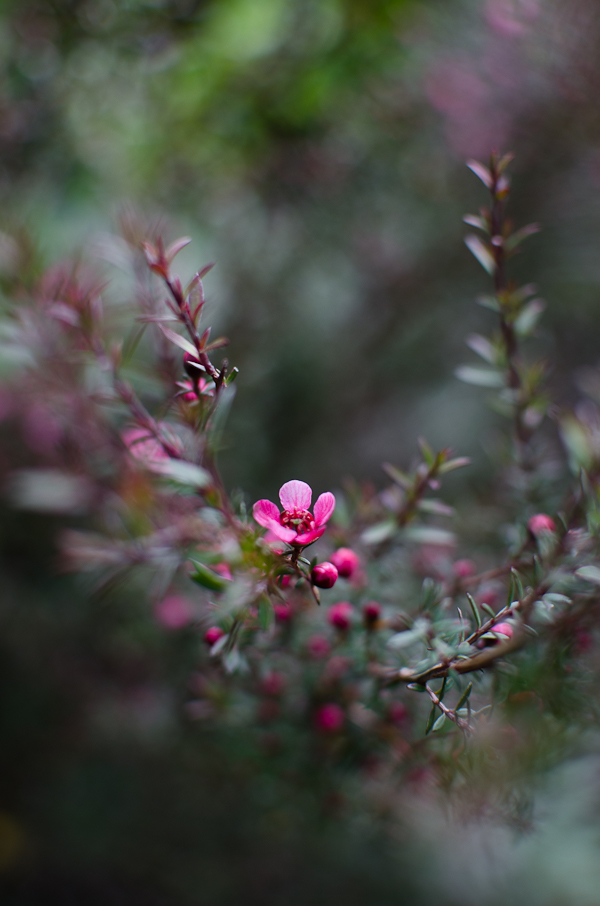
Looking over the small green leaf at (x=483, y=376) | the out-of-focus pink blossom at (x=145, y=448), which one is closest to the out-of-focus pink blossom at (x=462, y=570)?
the small green leaf at (x=483, y=376)

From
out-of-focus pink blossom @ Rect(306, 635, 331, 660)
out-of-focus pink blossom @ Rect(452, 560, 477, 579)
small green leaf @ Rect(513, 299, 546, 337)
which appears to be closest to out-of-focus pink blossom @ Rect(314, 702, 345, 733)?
out-of-focus pink blossom @ Rect(306, 635, 331, 660)

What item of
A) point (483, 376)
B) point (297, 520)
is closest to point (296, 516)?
point (297, 520)

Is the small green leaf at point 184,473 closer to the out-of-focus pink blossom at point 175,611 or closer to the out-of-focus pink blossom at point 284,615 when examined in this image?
the out-of-focus pink blossom at point 284,615

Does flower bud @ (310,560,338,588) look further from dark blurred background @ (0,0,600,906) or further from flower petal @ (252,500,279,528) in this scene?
dark blurred background @ (0,0,600,906)

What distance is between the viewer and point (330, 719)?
2.00 ft

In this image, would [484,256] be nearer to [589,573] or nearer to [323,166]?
[589,573]

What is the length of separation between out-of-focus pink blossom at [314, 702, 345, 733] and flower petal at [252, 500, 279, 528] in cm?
33

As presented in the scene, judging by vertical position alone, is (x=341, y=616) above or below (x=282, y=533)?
below

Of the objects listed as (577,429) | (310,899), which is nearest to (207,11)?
(577,429)

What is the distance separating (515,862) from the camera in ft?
3.37

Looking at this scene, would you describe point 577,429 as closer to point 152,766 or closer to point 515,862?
point 515,862

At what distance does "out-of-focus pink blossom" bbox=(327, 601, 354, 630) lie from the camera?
0.52 metres

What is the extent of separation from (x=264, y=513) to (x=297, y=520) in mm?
30

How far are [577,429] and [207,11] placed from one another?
48.2 inches
